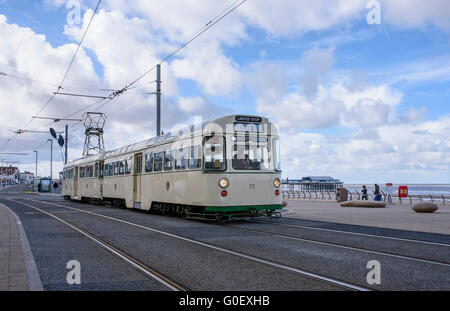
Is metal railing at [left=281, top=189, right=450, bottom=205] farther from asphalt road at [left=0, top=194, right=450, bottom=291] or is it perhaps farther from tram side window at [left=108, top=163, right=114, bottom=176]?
asphalt road at [left=0, top=194, right=450, bottom=291]

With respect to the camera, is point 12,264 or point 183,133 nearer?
point 12,264

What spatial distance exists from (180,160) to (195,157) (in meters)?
1.25

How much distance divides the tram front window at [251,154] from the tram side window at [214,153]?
389 mm

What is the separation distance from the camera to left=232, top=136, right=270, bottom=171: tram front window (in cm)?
1499

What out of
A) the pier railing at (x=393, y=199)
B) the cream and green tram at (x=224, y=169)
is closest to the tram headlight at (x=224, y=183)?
the cream and green tram at (x=224, y=169)

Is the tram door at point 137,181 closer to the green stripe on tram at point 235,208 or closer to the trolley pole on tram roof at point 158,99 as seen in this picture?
the trolley pole on tram roof at point 158,99

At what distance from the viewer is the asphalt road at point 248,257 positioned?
6.36 metres

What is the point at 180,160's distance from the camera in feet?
54.1

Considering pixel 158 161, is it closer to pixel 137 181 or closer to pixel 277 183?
pixel 137 181

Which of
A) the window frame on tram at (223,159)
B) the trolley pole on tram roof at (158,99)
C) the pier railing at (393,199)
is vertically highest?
the trolley pole on tram roof at (158,99)

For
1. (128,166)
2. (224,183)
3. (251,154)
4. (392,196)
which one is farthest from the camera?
(392,196)

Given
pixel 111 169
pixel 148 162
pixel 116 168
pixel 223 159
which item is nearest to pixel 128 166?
pixel 116 168
